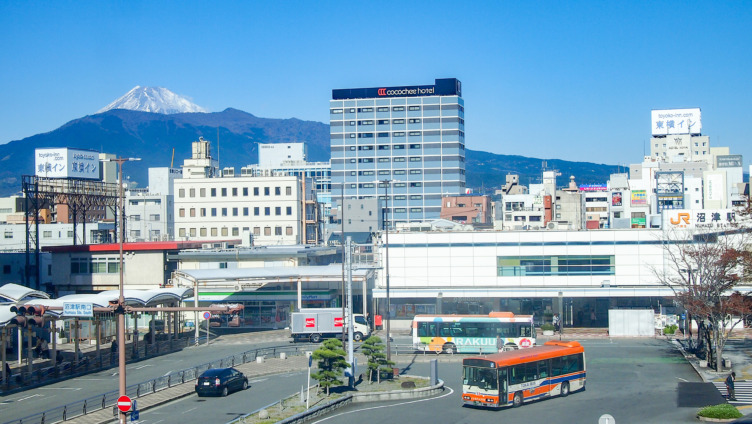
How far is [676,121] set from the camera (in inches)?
7244

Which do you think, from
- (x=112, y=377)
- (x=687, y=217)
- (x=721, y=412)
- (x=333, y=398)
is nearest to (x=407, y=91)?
(x=687, y=217)

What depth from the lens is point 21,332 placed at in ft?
157

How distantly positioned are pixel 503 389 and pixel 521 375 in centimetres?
135

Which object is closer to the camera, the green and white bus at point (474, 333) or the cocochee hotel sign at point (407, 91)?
the green and white bus at point (474, 333)

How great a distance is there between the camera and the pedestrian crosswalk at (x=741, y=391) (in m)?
32.4

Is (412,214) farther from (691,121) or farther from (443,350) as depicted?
(443,350)

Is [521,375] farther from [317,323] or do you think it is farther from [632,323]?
[632,323]

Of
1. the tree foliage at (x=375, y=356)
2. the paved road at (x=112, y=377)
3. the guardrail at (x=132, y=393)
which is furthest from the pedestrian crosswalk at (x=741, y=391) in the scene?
the paved road at (x=112, y=377)

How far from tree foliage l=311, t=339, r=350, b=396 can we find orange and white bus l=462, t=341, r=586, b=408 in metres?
6.14

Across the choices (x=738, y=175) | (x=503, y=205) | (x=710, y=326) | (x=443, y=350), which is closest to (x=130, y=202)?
(x=503, y=205)

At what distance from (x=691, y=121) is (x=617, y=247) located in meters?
137

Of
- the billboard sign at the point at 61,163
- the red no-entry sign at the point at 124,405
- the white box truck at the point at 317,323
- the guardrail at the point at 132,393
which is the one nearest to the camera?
the red no-entry sign at the point at 124,405

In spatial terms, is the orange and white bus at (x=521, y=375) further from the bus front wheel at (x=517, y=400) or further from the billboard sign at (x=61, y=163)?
the billboard sign at (x=61, y=163)

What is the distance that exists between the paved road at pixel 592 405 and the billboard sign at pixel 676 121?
15288cm
